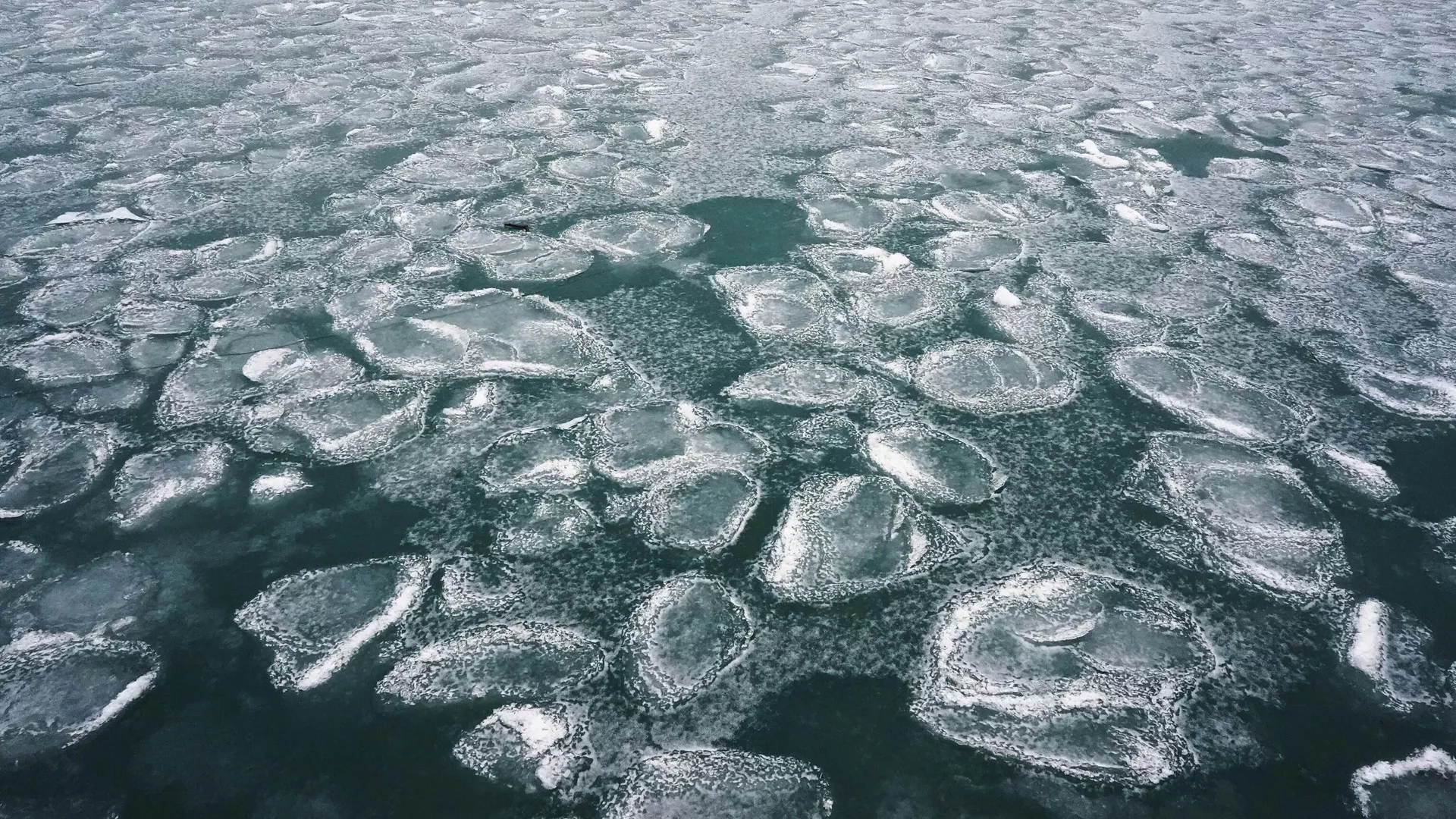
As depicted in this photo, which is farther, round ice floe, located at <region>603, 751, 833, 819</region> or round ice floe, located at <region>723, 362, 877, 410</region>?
round ice floe, located at <region>723, 362, 877, 410</region>

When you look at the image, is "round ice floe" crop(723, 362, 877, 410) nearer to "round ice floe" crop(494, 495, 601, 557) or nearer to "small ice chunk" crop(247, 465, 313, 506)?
"round ice floe" crop(494, 495, 601, 557)

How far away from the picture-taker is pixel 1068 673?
41.6 inches

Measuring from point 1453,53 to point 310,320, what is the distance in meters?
6.03

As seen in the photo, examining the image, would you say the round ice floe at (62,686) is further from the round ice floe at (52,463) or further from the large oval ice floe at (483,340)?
the large oval ice floe at (483,340)

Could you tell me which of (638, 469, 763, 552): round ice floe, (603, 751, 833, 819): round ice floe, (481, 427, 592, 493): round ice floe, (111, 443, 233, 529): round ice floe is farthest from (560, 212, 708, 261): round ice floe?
(603, 751, 833, 819): round ice floe

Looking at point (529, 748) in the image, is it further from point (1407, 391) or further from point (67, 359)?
point (1407, 391)

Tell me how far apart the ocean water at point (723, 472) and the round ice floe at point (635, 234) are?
0.01 metres

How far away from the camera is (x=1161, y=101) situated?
3320 millimetres

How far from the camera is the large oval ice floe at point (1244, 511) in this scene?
121 cm

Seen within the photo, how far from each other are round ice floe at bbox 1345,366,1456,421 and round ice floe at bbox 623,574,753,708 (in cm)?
150

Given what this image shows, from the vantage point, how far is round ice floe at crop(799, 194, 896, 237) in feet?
7.30

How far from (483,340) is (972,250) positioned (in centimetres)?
136

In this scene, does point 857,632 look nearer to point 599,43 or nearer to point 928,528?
point 928,528

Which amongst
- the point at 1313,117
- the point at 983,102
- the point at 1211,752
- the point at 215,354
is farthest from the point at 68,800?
the point at 1313,117
